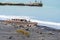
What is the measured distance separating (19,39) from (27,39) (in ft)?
1.63

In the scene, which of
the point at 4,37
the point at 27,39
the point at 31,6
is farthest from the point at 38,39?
the point at 31,6

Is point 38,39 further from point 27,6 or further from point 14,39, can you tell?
point 27,6

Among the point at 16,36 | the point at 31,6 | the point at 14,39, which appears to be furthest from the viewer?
the point at 31,6

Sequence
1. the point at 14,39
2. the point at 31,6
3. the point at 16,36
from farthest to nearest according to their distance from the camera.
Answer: the point at 31,6 → the point at 16,36 → the point at 14,39

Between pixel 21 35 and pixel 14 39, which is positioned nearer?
pixel 14 39

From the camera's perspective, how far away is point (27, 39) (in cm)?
1550

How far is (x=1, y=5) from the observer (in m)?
81.2

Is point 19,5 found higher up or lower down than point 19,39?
lower down

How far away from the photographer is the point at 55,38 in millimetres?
16891

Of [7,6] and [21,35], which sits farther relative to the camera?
[7,6]

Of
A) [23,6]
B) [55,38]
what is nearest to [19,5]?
[23,6]

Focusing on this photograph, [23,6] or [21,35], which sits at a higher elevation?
[21,35]

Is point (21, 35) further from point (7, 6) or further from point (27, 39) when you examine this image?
point (7, 6)

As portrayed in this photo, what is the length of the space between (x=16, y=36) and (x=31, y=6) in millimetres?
64989
